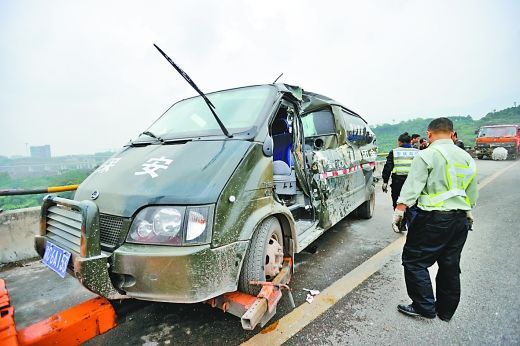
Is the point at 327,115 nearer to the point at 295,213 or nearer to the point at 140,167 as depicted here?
the point at 295,213

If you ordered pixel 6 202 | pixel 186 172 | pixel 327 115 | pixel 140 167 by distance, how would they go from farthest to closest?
1. pixel 327 115
2. pixel 6 202
3. pixel 140 167
4. pixel 186 172

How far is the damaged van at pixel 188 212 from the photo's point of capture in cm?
177

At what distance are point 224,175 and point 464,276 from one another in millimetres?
2937

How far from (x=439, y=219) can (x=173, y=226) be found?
212 centimetres

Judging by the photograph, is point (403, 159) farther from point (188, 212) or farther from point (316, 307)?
point (188, 212)

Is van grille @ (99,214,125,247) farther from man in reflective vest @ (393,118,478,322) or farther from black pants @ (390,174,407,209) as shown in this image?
black pants @ (390,174,407,209)

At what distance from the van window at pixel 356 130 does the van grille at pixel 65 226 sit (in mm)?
4017

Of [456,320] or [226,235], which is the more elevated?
[226,235]

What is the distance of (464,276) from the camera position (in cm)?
304

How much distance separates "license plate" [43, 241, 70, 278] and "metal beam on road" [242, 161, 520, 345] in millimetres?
1422

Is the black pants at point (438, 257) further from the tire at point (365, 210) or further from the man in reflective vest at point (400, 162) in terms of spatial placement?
the tire at point (365, 210)

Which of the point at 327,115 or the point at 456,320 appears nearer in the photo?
the point at 456,320

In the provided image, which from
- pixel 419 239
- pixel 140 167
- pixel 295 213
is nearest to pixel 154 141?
pixel 140 167

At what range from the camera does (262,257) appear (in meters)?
2.18
